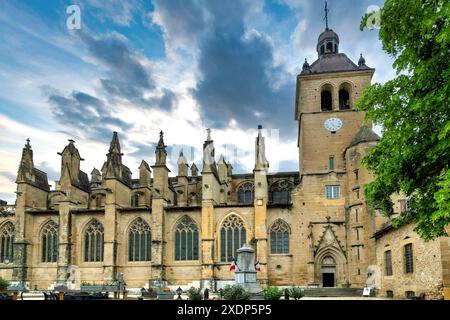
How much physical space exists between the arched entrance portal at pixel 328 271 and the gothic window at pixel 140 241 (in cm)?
1493

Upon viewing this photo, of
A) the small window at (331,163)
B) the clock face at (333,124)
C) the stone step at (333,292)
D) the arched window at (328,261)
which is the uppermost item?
the clock face at (333,124)

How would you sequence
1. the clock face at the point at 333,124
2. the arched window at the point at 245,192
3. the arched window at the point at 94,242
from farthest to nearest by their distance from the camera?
the arched window at the point at 245,192 → the arched window at the point at 94,242 → the clock face at the point at 333,124

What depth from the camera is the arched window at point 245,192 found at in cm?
4743

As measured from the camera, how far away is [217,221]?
37.9m

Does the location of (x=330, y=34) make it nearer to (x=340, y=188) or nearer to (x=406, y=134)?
(x=340, y=188)

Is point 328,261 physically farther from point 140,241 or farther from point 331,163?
point 140,241

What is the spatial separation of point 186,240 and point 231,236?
158 inches

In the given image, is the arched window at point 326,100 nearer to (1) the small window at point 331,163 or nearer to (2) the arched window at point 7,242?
(1) the small window at point 331,163

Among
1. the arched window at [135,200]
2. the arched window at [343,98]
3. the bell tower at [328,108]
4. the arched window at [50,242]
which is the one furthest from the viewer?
the arched window at [135,200]

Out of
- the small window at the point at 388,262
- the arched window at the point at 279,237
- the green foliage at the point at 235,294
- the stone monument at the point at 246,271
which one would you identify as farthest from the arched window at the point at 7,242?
the small window at the point at 388,262

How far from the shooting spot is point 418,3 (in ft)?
36.4

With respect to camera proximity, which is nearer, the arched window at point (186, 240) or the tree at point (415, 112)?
the tree at point (415, 112)

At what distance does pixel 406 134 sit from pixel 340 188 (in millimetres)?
26666

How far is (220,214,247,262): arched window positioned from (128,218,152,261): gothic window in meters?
6.57
